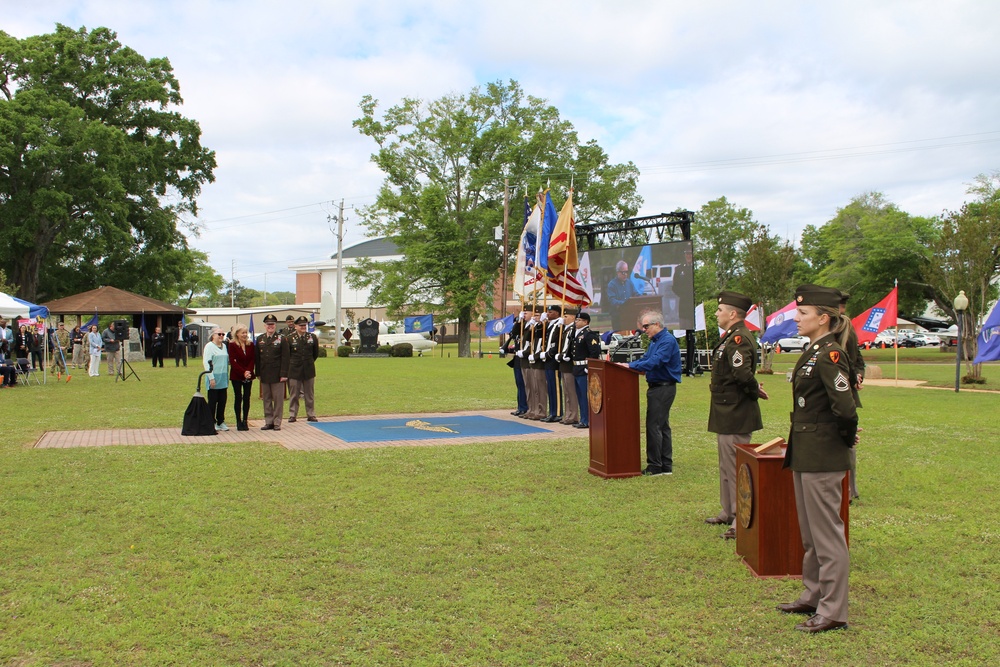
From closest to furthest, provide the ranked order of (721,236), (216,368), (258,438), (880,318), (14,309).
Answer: (258,438) → (216,368) → (14,309) → (880,318) → (721,236)

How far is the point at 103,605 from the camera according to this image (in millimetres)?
5016

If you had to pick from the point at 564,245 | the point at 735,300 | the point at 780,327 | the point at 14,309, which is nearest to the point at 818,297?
the point at 735,300

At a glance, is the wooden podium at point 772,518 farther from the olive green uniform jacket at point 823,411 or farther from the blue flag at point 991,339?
the blue flag at point 991,339

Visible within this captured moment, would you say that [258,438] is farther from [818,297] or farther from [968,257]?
[968,257]

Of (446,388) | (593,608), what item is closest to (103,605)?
(593,608)

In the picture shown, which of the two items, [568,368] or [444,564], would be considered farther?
[568,368]

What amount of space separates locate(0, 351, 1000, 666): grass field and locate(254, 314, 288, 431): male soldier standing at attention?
9.30ft

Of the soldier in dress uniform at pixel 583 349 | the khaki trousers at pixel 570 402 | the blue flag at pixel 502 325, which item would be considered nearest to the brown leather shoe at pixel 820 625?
the soldier in dress uniform at pixel 583 349

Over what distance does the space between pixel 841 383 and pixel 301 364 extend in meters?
11.2

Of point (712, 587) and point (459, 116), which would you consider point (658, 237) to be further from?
point (712, 587)

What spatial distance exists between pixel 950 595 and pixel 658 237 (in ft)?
81.4

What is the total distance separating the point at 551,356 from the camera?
14.6 m

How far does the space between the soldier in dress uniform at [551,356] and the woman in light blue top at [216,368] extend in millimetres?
5307

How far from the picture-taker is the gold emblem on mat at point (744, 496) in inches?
224
